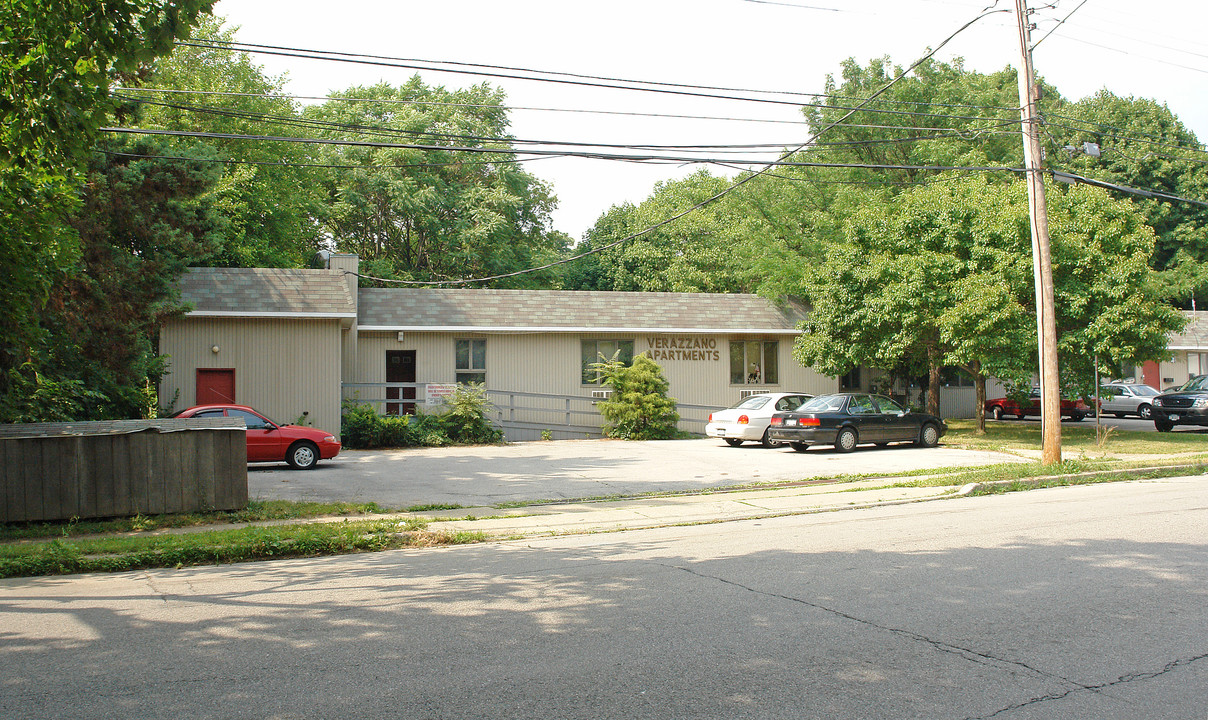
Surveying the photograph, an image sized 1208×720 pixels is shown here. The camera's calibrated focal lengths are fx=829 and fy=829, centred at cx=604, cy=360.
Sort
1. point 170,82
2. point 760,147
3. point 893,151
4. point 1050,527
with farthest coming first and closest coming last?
point 893,151 < point 170,82 < point 760,147 < point 1050,527

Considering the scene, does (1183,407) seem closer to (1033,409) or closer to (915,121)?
(1033,409)

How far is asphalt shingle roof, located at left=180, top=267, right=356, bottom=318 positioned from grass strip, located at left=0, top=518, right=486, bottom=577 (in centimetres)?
1232

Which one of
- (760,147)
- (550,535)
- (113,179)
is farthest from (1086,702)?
(113,179)

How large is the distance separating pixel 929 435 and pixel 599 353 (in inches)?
406

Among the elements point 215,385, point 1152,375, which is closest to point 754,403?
point 215,385

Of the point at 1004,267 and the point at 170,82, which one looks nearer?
the point at 1004,267

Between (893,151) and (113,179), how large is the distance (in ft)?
108

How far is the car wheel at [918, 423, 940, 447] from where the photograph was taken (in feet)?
72.6

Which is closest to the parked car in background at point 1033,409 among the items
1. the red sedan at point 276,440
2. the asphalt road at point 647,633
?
the asphalt road at point 647,633

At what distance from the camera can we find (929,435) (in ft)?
72.8

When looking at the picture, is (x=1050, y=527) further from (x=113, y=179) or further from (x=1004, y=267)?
(x=113, y=179)

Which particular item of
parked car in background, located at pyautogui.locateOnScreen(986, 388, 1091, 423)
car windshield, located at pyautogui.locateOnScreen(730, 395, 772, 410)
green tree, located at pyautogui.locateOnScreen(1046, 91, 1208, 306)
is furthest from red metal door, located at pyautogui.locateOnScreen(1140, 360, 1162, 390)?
car windshield, located at pyautogui.locateOnScreen(730, 395, 772, 410)

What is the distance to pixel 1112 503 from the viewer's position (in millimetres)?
11633

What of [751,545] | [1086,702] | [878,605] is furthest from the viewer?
[751,545]
